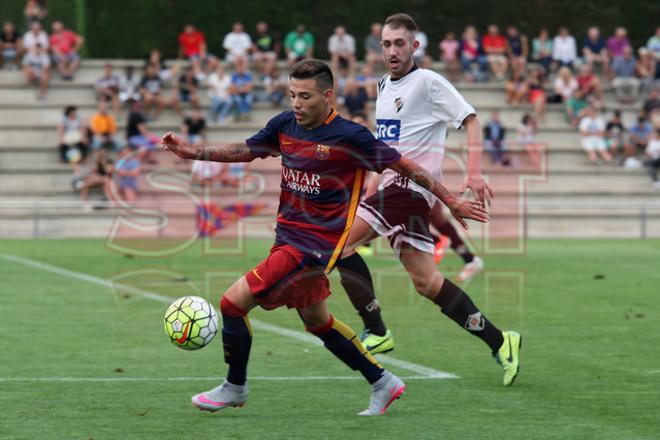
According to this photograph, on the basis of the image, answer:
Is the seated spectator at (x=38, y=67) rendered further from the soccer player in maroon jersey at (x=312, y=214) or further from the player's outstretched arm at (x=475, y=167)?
the soccer player in maroon jersey at (x=312, y=214)

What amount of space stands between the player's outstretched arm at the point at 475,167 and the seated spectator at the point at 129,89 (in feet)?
63.9

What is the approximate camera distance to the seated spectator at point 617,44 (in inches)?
1157

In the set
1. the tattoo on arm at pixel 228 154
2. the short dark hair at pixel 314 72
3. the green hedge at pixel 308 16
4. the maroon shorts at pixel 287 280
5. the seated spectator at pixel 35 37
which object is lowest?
the maroon shorts at pixel 287 280

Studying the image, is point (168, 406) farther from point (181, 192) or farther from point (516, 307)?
point (181, 192)

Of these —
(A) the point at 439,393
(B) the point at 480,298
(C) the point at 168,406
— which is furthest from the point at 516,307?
(C) the point at 168,406

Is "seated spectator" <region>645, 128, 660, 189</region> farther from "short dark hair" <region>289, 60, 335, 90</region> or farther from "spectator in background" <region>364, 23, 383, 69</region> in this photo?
"short dark hair" <region>289, 60, 335, 90</region>

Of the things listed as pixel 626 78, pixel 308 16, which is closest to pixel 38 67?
pixel 308 16

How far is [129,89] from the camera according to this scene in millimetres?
26938

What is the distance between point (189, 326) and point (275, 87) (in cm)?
2132

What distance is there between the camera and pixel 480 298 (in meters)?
13.0

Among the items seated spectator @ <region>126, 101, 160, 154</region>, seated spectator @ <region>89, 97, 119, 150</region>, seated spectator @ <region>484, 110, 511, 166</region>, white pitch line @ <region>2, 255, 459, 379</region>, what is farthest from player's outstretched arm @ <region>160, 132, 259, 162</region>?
seated spectator @ <region>484, 110, 511, 166</region>

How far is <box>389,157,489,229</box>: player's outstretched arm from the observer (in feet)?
21.6

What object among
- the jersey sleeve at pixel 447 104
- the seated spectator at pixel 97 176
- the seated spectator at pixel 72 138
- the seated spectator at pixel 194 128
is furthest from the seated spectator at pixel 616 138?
the jersey sleeve at pixel 447 104

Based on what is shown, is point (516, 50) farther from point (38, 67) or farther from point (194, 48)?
point (38, 67)
